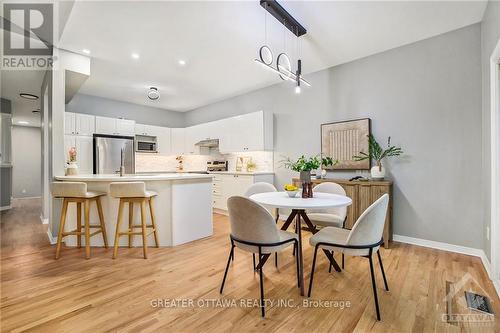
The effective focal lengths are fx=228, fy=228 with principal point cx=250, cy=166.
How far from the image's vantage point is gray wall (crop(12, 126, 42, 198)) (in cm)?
794

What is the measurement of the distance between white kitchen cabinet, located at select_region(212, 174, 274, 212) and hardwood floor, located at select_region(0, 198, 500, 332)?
1856mm

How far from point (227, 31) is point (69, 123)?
3983 mm

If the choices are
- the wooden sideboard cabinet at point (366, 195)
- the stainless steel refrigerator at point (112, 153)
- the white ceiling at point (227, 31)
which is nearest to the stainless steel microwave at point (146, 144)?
the stainless steel refrigerator at point (112, 153)

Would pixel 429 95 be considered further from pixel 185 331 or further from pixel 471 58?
pixel 185 331

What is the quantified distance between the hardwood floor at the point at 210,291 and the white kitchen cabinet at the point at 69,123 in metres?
2.55

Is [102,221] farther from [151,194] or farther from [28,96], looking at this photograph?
[28,96]

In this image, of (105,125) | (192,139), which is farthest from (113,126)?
(192,139)

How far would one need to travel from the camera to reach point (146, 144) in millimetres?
6109

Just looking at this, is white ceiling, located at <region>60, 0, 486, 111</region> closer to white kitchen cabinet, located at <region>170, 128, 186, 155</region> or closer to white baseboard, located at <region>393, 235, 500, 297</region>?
white kitchen cabinet, located at <region>170, 128, 186, 155</region>

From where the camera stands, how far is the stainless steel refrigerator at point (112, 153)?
4.94m

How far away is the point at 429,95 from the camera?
3.10m

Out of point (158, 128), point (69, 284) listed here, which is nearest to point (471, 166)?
point (69, 284)

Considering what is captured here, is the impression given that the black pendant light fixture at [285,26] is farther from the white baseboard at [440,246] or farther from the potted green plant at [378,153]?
the white baseboard at [440,246]

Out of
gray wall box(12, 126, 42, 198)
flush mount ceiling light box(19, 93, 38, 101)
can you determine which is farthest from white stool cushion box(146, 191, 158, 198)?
gray wall box(12, 126, 42, 198)
